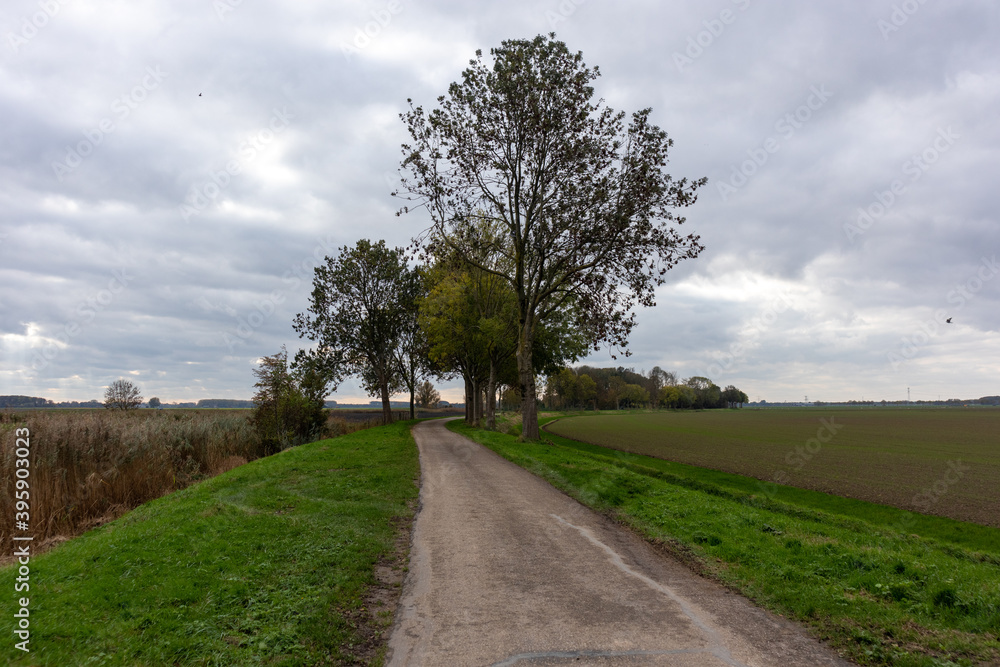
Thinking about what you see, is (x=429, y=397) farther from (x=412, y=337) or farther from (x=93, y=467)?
(x=93, y=467)

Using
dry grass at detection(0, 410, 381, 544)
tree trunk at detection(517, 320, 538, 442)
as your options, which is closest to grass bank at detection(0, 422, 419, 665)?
dry grass at detection(0, 410, 381, 544)

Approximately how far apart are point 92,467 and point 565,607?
1510 centimetres

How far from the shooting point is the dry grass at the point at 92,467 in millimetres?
11172

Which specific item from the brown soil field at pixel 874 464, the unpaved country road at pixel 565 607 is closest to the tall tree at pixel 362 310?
the brown soil field at pixel 874 464

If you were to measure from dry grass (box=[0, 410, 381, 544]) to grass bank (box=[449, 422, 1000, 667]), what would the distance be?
12.1 metres

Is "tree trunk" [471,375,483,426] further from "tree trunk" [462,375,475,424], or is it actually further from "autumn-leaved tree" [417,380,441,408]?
"autumn-leaved tree" [417,380,441,408]

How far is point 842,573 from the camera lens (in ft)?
23.3

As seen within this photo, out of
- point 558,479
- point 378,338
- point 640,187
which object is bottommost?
point 558,479

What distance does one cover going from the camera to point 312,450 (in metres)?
21.3

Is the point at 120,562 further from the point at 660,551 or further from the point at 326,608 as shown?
the point at 660,551

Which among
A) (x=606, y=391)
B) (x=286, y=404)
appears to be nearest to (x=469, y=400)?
(x=286, y=404)

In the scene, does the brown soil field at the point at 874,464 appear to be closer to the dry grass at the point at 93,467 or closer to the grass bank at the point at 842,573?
the grass bank at the point at 842,573

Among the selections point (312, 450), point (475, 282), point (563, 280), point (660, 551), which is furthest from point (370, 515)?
point (475, 282)

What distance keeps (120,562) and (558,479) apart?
11.3 meters
